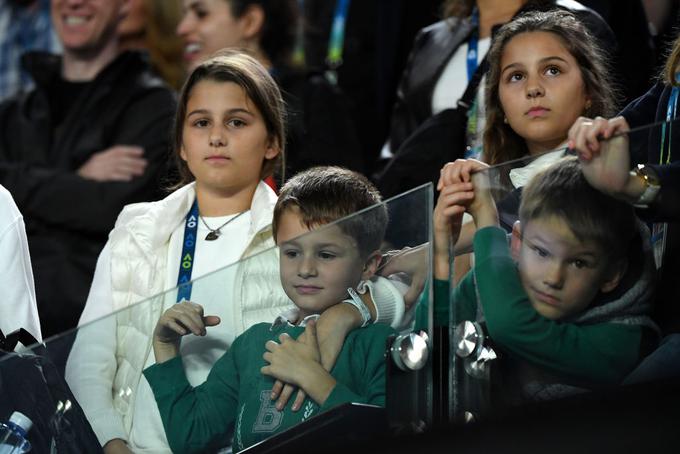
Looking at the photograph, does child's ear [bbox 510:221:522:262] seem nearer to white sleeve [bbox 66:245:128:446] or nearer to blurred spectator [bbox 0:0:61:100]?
white sleeve [bbox 66:245:128:446]

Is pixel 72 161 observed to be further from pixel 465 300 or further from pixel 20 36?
pixel 465 300

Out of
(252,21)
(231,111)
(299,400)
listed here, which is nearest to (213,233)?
(231,111)

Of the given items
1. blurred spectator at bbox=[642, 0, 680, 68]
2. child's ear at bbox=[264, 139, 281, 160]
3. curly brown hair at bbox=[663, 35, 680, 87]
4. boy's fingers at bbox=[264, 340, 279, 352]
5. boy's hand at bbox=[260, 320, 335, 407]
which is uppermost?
blurred spectator at bbox=[642, 0, 680, 68]

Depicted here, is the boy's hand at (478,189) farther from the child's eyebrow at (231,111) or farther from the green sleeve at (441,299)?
the child's eyebrow at (231,111)

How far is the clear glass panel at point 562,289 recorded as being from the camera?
265cm

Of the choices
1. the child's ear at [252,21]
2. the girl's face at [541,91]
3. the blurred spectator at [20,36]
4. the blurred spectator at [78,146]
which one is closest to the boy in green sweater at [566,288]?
the girl's face at [541,91]

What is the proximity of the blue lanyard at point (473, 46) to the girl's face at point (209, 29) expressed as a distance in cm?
114

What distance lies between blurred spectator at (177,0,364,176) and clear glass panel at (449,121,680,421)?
1.98 metres

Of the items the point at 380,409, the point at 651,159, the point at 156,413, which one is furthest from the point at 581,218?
the point at 156,413

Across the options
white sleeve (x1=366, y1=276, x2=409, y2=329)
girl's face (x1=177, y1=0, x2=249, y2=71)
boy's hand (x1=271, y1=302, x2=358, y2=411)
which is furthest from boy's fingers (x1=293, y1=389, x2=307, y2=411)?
girl's face (x1=177, y1=0, x2=249, y2=71)

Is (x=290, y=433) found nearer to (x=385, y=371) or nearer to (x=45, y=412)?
(x=385, y=371)

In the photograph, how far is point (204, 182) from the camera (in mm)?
3926

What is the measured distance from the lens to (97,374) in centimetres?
298

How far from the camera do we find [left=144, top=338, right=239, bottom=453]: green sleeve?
2.96 m
